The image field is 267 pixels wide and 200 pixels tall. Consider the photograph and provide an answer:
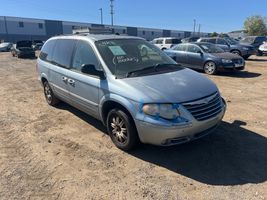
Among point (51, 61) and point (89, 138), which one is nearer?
point (89, 138)

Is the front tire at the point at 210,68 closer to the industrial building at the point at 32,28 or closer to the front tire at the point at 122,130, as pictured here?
the front tire at the point at 122,130

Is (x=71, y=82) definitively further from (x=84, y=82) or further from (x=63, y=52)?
(x=63, y=52)

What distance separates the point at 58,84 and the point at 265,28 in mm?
74771

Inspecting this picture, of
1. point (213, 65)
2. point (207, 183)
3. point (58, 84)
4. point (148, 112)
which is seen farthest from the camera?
point (213, 65)

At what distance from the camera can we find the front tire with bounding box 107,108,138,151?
158 inches

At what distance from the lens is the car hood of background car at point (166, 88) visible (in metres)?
3.73

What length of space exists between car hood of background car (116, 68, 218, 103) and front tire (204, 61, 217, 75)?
25.0ft

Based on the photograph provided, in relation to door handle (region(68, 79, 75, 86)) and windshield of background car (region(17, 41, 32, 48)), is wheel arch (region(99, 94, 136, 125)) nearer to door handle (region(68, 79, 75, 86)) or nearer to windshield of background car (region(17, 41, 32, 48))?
door handle (region(68, 79, 75, 86))

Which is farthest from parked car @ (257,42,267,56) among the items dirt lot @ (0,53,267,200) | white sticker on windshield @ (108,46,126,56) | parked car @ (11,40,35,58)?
parked car @ (11,40,35,58)

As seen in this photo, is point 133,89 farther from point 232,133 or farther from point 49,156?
point 232,133

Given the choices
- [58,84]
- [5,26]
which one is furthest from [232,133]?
[5,26]

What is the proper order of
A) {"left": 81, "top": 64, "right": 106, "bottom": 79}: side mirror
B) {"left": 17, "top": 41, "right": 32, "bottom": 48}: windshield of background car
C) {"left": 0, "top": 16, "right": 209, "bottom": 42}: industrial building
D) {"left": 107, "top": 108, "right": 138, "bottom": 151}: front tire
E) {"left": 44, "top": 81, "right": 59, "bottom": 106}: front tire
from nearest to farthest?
{"left": 107, "top": 108, "right": 138, "bottom": 151}: front tire → {"left": 81, "top": 64, "right": 106, "bottom": 79}: side mirror → {"left": 44, "top": 81, "right": 59, "bottom": 106}: front tire → {"left": 17, "top": 41, "right": 32, "bottom": 48}: windshield of background car → {"left": 0, "top": 16, "right": 209, "bottom": 42}: industrial building

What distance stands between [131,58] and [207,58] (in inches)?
314

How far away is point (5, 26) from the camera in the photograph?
65312 millimetres
